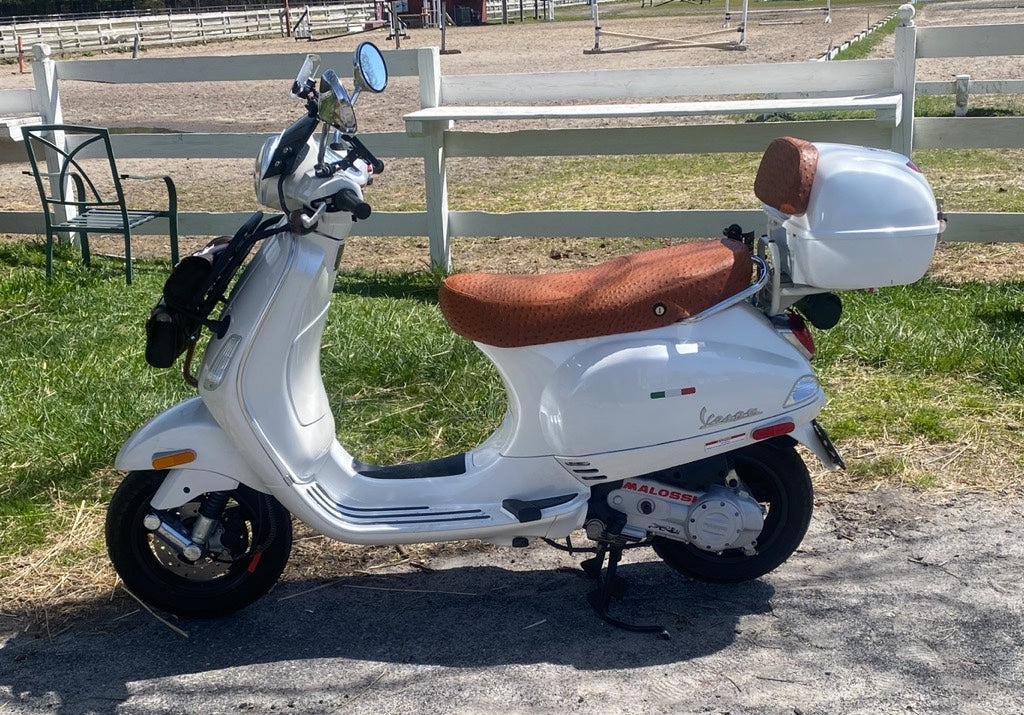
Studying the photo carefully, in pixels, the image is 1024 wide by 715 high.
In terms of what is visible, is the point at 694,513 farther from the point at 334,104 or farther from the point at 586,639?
the point at 334,104

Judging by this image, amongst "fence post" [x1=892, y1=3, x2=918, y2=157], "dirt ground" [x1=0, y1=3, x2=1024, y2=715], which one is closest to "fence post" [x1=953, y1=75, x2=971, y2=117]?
"fence post" [x1=892, y1=3, x2=918, y2=157]

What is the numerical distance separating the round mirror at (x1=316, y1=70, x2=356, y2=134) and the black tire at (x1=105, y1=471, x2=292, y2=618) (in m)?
1.08

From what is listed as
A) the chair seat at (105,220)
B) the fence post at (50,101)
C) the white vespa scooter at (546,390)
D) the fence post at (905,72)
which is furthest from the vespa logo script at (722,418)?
the fence post at (50,101)

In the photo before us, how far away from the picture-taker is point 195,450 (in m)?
3.28

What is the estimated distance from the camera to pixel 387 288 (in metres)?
7.03

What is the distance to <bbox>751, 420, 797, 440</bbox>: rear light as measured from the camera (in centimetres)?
322

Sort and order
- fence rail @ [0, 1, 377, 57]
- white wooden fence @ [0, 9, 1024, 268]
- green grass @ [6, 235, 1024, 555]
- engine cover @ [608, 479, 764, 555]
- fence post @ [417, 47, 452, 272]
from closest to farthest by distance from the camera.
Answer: engine cover @ [608, 479, 764, 555] → green grass @ [6, 235, 1024, 555] → white wooden fence @ [0, 9, 1024, 268] → fence post @ [417, 47, 452, 272] → fence rail @ [0, 1, 377, 57]

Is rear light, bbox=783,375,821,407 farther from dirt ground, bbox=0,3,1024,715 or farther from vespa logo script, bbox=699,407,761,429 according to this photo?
dirt ground, bbox=0,3,1024,715

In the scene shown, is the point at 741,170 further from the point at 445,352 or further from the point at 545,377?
the point at 545,377

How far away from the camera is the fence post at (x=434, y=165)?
7.16m

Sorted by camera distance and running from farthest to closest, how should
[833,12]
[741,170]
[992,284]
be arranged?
[833,12] → [741,170] → [992,284]

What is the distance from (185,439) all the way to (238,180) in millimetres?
8352

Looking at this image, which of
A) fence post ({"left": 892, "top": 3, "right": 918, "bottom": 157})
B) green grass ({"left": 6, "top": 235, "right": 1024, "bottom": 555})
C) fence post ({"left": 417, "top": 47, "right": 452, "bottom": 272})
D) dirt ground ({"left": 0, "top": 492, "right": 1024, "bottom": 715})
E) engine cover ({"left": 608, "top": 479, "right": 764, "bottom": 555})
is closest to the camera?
dirt ground ({"left": 0, "top": 492, "right": 1024, "bottom": 715})

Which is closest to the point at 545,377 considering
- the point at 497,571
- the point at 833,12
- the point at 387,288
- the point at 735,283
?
the point at 735,283
